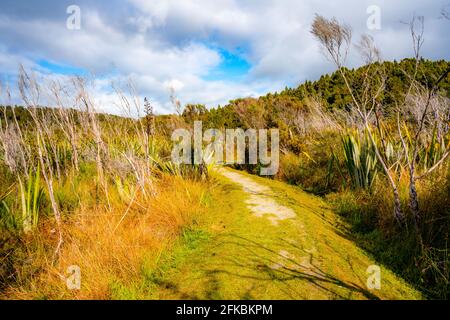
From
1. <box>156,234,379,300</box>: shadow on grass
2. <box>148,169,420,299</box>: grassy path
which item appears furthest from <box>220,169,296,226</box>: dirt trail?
<box>156,234,379,300</box>: shadow on grass

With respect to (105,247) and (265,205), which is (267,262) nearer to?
(105,247)

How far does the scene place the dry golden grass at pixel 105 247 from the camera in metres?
2.68

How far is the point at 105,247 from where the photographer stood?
10.2ft

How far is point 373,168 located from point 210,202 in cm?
335

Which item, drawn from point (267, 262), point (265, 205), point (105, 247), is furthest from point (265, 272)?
point (265, 205)

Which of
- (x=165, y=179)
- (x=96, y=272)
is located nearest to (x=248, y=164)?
(x=165, y=179)

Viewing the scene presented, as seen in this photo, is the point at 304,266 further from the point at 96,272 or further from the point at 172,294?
the point at 96,272

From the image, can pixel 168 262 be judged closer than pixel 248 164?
Yes

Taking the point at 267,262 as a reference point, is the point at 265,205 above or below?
above

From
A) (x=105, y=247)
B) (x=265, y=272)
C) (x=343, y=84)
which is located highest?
(x=343, y=84)

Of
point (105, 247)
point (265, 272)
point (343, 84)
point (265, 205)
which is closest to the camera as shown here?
point (265, 272)

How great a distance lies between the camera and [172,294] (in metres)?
2.72

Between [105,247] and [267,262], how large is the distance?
1821 mm

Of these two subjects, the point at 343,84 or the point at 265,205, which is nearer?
the point at 265,205
